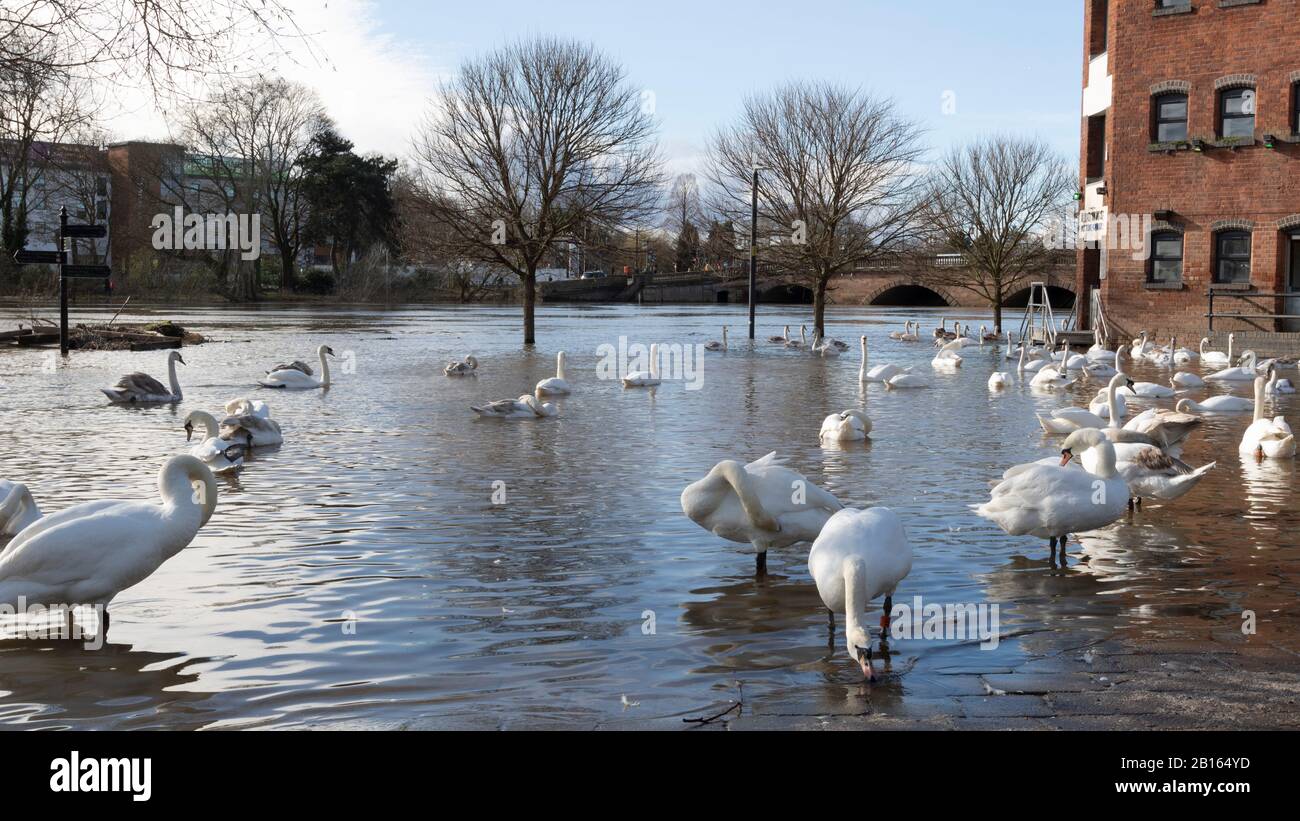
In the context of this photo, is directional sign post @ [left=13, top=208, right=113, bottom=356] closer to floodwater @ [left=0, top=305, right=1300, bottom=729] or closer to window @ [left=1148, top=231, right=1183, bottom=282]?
floodwater @ [left=0, top=305, right=1300, bottom=729]

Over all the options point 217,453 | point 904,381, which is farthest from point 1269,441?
point 904,381

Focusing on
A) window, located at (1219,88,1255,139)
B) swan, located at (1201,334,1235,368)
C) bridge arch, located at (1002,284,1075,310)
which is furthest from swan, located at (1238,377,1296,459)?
bridge arch, located at (1002,284,1075,310)

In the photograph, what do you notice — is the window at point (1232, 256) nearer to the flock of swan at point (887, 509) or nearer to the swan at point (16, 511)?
the flock of swan at point (887, 509)

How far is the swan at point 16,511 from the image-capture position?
7.52m

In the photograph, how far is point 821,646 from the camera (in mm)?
5797

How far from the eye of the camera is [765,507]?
23.7 feet

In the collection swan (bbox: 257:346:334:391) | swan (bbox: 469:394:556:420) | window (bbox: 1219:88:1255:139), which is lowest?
swan (bbox: 469:394:556:420)

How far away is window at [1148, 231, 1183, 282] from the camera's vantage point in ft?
110

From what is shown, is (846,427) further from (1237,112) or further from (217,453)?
(1237,112)

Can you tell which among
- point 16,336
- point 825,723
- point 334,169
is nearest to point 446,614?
point 825,723

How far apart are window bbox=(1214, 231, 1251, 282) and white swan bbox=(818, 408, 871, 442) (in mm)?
23640

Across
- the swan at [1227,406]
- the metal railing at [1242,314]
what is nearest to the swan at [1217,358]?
the metal railing at [1242,314]
